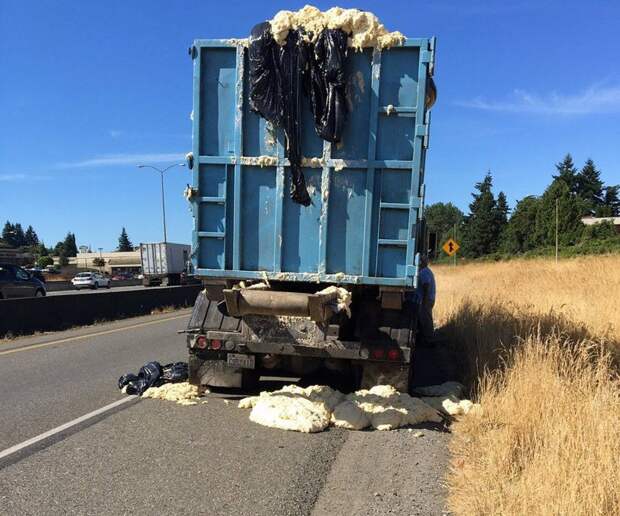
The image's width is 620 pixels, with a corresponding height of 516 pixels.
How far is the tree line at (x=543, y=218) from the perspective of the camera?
5566cm

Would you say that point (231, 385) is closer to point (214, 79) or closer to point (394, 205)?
point (394, 205)

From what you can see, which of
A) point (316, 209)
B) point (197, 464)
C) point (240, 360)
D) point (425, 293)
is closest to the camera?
point (197, 464)

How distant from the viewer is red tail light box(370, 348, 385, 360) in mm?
6160

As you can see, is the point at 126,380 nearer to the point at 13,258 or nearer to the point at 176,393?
the point at 176,393

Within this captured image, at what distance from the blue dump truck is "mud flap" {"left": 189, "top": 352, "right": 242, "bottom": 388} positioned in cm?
43

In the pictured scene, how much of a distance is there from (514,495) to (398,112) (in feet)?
11.8

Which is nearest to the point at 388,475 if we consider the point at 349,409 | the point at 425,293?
the point at 349,409

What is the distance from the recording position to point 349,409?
5.94 metres

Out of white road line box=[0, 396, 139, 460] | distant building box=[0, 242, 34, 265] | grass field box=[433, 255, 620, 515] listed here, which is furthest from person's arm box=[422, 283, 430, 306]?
distant building box=[0, 242, 34, 265]

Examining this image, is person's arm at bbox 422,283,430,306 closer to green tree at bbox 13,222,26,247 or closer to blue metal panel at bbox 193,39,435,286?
blue metal panel at bbox 193,39,435,286

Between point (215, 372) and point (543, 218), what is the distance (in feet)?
217

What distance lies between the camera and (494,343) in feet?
26.9

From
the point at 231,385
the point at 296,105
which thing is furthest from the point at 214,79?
the point at 231,385

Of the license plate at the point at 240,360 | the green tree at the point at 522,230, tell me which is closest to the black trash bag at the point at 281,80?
the license plate at the point at 240,360
